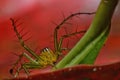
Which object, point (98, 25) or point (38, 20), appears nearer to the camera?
point (98, 25)

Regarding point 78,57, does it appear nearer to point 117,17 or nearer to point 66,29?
point 117,17

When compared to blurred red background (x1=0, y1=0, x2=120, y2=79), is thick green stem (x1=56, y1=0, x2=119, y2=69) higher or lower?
higher

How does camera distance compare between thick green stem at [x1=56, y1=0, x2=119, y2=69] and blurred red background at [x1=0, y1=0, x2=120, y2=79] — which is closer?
thick green stem at [x1=56, y1=0, x2=119, y2=69]

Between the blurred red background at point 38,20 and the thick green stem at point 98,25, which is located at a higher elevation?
the thick green stem at point 98,25

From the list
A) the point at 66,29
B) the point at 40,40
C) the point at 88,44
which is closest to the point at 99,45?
the point at 88,44

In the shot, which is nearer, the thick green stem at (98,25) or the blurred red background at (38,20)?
the thick green stem at (98,25)

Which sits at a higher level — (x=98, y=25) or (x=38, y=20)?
(x=98, y=25)
